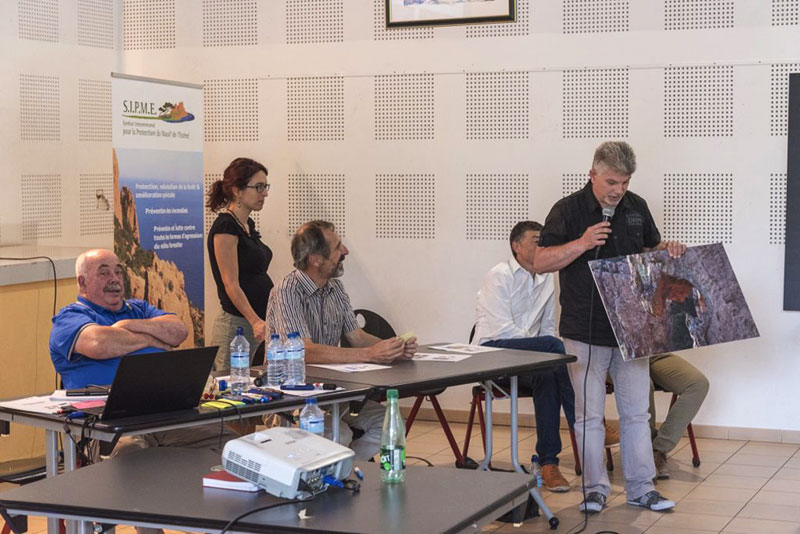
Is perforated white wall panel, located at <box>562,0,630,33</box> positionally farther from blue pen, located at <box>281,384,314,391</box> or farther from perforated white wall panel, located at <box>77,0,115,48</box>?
blue pen, located at <box>281,384,314,391</box>

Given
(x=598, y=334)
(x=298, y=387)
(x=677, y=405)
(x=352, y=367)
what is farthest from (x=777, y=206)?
(x=298, y=387)

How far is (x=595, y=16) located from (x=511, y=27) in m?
0.57

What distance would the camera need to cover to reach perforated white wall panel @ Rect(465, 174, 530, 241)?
7.43 m

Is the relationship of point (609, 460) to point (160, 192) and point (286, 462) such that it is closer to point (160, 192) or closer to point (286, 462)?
point (160, 192)

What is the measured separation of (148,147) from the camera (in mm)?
6891

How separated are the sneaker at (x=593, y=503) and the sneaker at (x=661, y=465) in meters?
0.81

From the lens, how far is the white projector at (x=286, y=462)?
8.98 feet

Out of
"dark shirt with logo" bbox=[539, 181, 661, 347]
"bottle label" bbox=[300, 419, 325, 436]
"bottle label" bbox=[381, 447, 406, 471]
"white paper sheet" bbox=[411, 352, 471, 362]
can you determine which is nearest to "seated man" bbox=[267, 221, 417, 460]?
"white paper sheet" bbox=[411, 352, 471, 362]

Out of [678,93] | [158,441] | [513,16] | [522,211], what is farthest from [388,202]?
[158,441]

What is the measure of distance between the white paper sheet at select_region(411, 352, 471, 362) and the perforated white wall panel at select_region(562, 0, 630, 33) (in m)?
2.88

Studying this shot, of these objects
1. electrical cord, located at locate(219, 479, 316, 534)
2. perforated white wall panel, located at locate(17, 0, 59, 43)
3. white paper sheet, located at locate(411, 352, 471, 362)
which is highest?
perforated white wall panel, located at locate(17, 0, 59, 43)

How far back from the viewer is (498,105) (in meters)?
7.45

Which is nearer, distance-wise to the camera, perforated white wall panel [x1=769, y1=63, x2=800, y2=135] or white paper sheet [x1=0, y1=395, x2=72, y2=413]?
white paper sheet [x1=0, y1=395, x2=72, y2=413]

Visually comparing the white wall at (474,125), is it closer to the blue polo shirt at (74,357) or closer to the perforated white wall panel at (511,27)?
the perforated white wall panel at (511,27)
